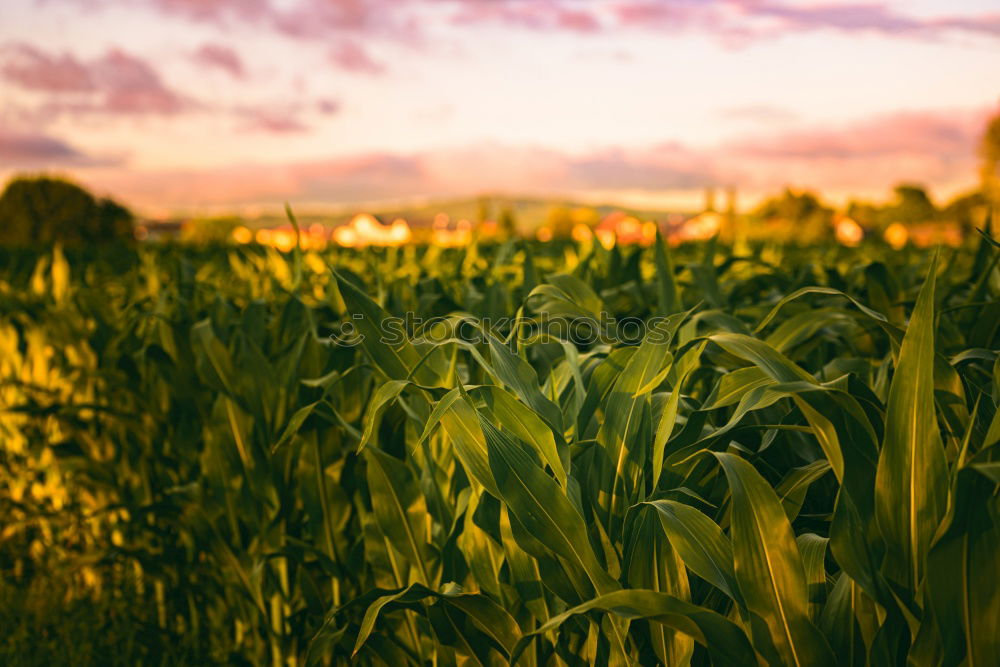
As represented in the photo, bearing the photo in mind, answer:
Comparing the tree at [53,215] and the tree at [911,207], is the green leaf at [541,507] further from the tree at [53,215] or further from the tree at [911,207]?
the tree at [911,207]

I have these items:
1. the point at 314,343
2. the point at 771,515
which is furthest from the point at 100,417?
the point at 771,515

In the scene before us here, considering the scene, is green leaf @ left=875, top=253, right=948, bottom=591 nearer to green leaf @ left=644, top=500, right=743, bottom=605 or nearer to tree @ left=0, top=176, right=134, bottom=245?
green leaf @ left=644, top=500, right=743, bottom=605

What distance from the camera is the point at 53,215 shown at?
78.7ft

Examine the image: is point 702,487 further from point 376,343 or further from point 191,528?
point 191,528

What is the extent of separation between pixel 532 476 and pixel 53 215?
26604 millimetres

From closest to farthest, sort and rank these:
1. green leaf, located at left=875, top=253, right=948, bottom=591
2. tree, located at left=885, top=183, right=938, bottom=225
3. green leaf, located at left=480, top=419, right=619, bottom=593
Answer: green leaf, located at left=875, top=253, right=948, bottom=591, green leaf, located at left=480, top=419, right=619, bottom=593, tree, located at left=885, top=183, right=938, bottom=225

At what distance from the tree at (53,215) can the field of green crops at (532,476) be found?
2264 centimetres

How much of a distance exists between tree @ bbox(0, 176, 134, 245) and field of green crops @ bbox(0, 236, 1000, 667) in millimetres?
22641

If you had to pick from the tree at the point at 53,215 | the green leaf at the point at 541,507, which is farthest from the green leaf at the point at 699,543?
the tree at the point at 53,215

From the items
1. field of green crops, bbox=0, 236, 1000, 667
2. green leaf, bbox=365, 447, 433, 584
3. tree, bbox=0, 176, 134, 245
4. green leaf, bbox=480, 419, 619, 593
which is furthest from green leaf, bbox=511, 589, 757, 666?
tree, bbox=0, 176, 134, 245

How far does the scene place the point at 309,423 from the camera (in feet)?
7.10

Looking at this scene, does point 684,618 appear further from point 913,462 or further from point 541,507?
point 913,462

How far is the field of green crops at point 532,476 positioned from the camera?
1106mm

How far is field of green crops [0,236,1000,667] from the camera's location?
1106 mm
